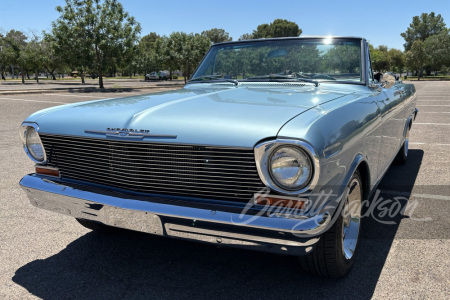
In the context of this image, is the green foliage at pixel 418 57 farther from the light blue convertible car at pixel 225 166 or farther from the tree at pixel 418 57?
the light blue convertible car at pixel 225 166

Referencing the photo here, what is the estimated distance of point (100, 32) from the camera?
25.0 meters

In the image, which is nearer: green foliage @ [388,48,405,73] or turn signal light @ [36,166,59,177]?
turn signal light @ [36,166,59,177]

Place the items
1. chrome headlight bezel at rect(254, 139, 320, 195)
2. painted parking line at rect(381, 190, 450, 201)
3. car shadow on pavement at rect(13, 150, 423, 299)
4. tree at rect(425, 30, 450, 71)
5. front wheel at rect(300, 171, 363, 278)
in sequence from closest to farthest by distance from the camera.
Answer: chrome headlight bezel at rect(254, 139, 320, 195), front wheel at rect(300, 171, 363, 278), car shadow on pavement at rect(13, 150, 423, 299), painted parking line at rect(381, 190, 450, 201), tree at rect(425, 30, 450, 71)

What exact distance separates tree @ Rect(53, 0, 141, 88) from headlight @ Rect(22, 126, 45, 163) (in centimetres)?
2359

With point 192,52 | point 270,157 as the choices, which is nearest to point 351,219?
point 270,157

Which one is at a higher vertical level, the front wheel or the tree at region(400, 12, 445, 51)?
the tree at region(400, 12, 445, 51)

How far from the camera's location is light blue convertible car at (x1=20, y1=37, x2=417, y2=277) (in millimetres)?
1913

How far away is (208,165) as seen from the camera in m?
2.07

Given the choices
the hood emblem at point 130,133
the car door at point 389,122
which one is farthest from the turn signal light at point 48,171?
the car door at point 389,122

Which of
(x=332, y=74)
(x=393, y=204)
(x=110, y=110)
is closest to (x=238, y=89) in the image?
(x=332, y=74)

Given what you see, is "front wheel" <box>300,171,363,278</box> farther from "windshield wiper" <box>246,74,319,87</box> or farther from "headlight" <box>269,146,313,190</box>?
"windshield wiper" <box>246,74,319,87</box>

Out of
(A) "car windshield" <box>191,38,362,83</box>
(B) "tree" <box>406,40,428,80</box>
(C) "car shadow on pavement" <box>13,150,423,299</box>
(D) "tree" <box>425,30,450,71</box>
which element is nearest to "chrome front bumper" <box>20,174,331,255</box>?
(C) "car shadow on pavement" <box>13,150,423,299</box>

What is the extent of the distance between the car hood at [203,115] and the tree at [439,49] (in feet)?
223

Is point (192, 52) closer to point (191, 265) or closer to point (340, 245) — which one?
point (191, 265)
